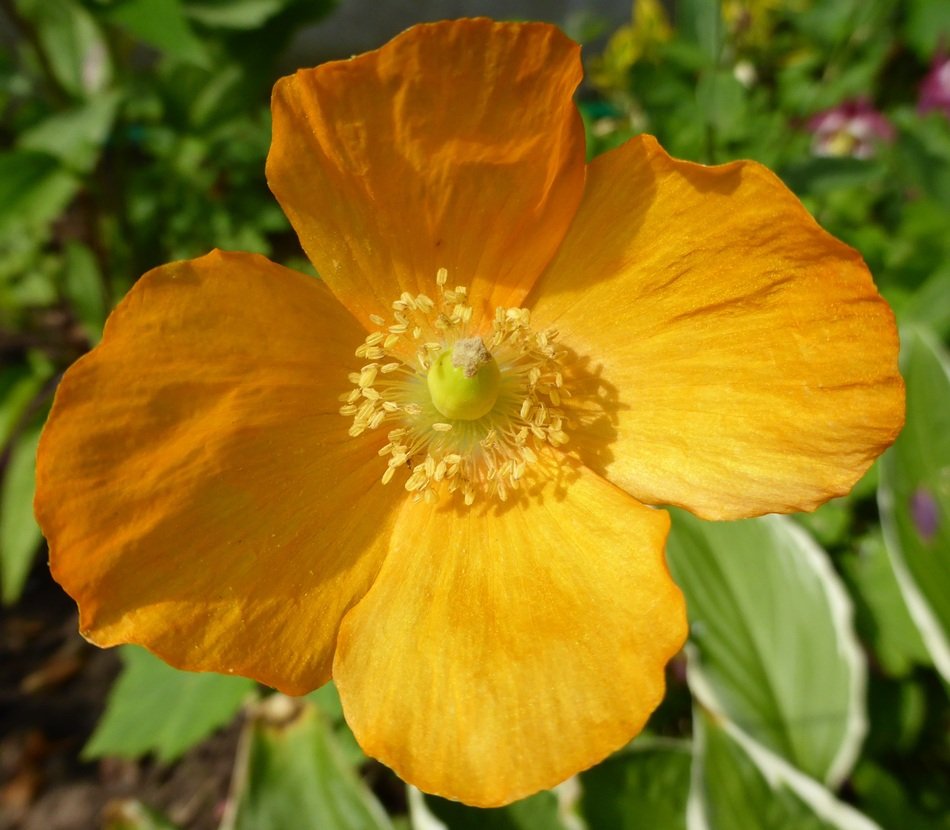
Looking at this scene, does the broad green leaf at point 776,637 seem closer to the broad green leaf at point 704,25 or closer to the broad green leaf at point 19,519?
the broad green leaf at point 704,25

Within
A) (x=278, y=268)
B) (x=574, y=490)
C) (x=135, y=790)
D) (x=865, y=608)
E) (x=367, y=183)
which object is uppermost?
(x=367, y=183)

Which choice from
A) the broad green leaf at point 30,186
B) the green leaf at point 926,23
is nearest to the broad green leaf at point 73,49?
the broad green leaf at point 30,186

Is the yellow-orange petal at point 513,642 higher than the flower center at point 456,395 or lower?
lower

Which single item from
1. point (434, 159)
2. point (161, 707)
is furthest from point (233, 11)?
point (161, 707)

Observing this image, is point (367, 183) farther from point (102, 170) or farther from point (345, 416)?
point (102, 170)

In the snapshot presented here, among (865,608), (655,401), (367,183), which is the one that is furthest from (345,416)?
(865,608)
